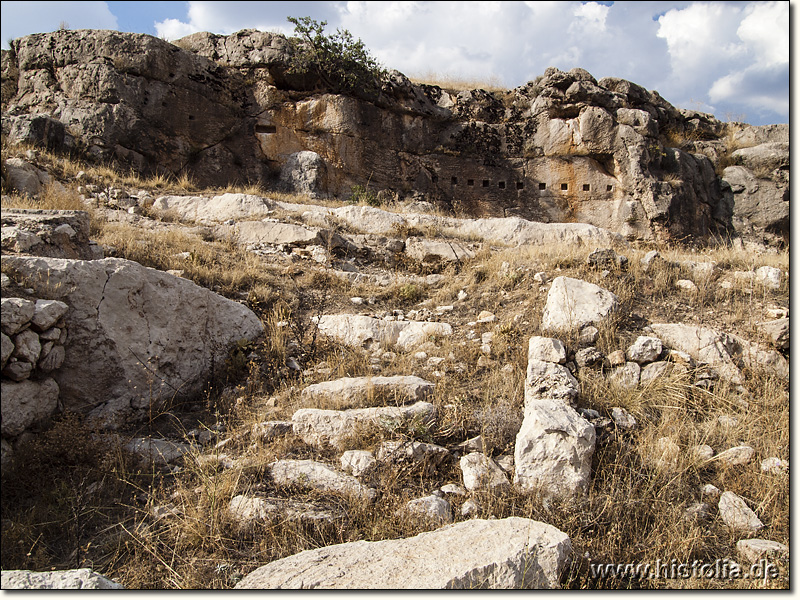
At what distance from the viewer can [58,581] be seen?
216cm

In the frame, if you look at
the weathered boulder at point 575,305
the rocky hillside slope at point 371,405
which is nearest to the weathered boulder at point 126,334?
the rocky hillside slope at point 371,405

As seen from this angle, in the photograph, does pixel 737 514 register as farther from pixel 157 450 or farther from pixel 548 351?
pixel 157 450

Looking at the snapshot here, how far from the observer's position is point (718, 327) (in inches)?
189

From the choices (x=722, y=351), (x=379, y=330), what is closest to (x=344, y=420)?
(x=379, y=330)

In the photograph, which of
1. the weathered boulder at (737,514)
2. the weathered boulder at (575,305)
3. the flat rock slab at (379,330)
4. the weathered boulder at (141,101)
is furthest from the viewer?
the weathered boulder at (141,101)

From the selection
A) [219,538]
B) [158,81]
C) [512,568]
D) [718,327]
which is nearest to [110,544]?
[219,538]

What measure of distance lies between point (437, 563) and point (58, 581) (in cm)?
164

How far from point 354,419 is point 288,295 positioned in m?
2.42

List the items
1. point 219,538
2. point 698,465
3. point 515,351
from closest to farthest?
1. point 219,538
2. point 698,465
3. point 515,351

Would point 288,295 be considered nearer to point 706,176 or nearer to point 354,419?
point 354,419

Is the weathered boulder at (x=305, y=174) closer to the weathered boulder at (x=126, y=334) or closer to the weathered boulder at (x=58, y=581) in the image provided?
the weathered boulder at (x=126, y=334)

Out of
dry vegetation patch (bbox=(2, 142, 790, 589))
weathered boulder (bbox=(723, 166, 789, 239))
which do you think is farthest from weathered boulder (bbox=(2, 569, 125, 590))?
weathered boulder (bbox=(723, 166, 789, 239))

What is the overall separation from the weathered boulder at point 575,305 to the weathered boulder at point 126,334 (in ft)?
9.72

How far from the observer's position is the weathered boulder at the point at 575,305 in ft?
15.0
